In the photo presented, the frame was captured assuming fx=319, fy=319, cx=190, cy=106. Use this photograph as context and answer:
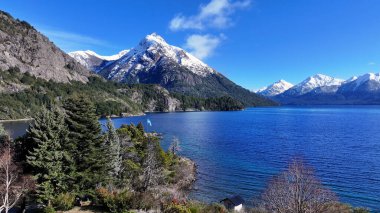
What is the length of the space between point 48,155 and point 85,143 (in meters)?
4.88

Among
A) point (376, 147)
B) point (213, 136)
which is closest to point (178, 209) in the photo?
point (376, 147)

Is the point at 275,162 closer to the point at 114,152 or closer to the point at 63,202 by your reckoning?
the point at 114,152

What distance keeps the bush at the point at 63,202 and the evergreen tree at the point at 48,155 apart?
803 mm

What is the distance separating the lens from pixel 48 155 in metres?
33.8

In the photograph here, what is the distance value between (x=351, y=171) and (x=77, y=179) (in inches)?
2176

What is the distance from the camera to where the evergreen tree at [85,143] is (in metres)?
37.0

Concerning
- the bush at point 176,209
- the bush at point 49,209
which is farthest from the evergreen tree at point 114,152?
the bush at point 176,209

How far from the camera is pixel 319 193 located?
1261 inches

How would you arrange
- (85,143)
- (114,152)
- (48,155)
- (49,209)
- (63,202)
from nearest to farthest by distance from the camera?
(49,209) < (63,202) < (48,155) < (85,143) < (114,152)

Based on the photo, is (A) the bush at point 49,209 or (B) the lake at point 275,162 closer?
(A) the bush at point 49,209

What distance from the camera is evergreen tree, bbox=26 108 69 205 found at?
33031 mm

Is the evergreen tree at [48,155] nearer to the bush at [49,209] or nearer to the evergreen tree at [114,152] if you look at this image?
the bush at [49,209]

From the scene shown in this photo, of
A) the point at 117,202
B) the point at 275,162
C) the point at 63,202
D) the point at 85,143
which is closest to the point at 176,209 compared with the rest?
the point at 117,202

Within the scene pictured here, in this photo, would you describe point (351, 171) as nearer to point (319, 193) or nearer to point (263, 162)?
point (263, 162)
